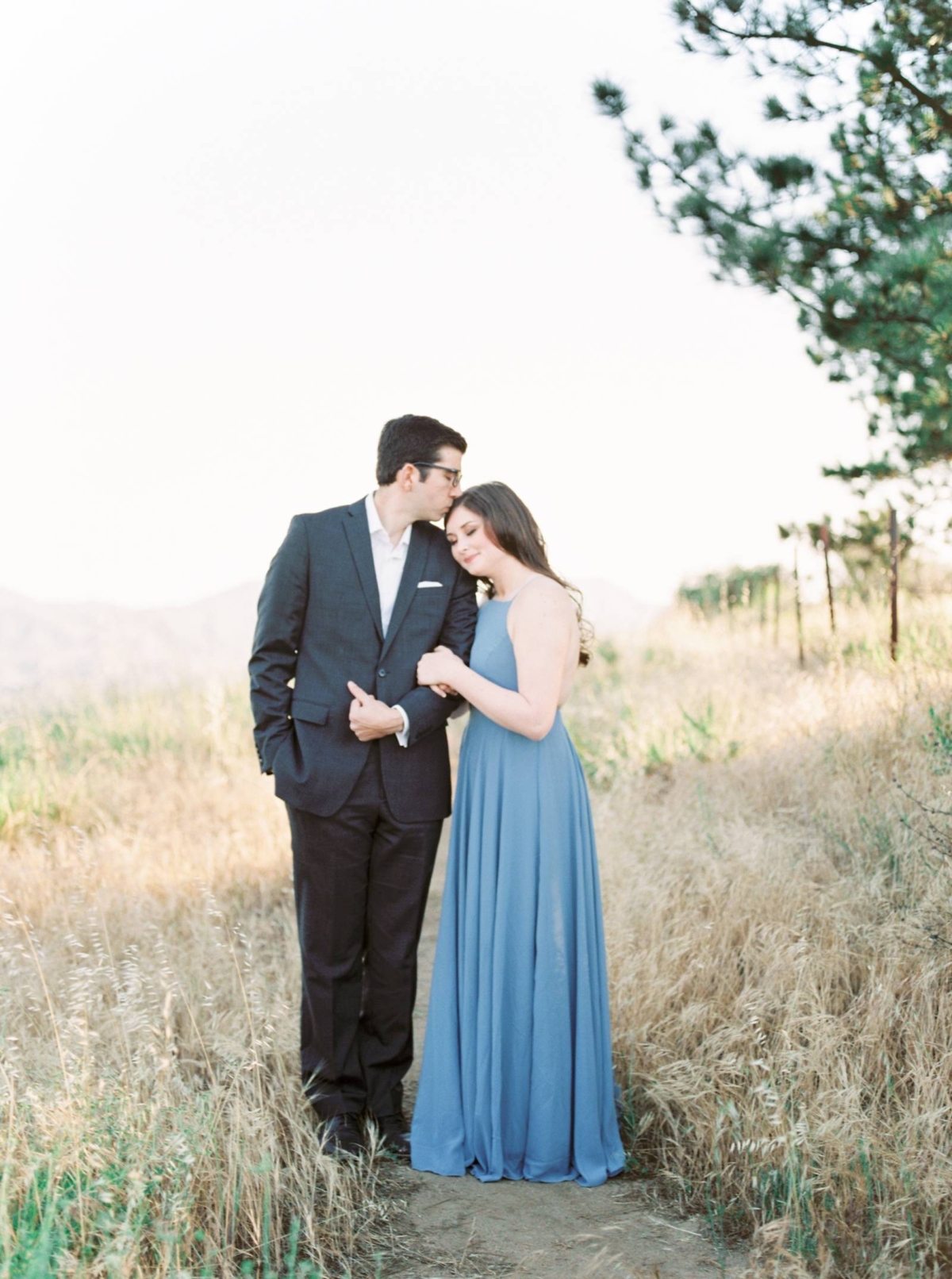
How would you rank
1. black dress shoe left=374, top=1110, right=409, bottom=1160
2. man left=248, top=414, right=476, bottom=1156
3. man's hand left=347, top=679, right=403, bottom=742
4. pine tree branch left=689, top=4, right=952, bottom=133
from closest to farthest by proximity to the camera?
man's hand left=347, top=679, right=403, bottom=742
man left=248, top=414, right=476, bottom=1156
black dress shoe left=374, top=1110, right=409, bottom=1160
pine tree branch left=689, top=4, right=952, bottom=133

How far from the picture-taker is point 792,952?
4.26 m

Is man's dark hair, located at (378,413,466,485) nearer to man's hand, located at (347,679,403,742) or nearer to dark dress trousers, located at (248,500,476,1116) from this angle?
dark dress trousers, located at (248,500,476,1116)

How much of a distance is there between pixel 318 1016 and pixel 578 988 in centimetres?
89

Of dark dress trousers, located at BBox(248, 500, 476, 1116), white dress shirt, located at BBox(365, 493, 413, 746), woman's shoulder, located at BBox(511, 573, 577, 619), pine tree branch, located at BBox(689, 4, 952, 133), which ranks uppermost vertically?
pine tree branch, located at BBox(689, 4, 952, 133)

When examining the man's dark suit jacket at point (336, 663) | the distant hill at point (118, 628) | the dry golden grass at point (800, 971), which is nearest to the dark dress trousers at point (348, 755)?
the man's dark suit jacket at point (336, 663)

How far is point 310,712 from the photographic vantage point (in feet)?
12.1

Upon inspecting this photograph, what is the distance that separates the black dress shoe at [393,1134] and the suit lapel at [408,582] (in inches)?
62.9

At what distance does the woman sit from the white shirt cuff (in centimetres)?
14

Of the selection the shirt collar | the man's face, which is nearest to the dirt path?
the shirt collar

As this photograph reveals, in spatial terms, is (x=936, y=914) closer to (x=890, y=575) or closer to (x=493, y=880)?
(x=493, y=880)

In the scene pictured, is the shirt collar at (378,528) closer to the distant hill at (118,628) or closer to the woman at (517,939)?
the woman at (517,939)

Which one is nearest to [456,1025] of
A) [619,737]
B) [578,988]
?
[578,988]

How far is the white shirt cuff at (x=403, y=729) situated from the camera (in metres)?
3.62

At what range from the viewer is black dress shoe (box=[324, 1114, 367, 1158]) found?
371 centimetres
